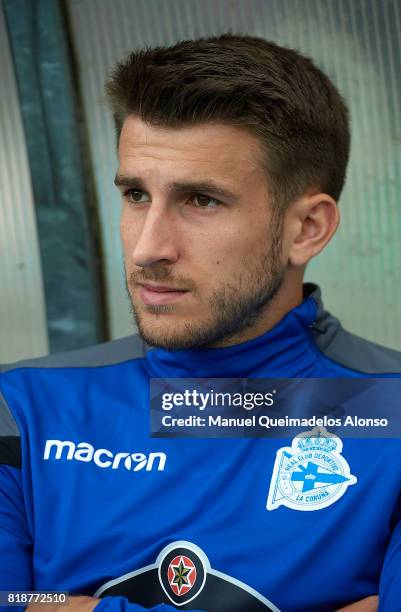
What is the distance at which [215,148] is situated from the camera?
152 cm

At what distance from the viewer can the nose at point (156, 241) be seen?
1.48 m

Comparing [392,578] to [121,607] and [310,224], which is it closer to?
[121,607]

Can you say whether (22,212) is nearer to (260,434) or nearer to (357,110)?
(357,110)

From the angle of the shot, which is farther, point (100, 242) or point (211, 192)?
point (100, 242)

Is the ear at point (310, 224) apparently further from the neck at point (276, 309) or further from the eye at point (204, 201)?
the eye at point (204, 201)

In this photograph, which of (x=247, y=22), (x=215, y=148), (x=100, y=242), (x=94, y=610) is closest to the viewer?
(x=94, y=610)

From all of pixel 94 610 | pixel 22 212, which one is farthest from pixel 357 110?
pixel 94 610

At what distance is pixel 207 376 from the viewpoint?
163cm

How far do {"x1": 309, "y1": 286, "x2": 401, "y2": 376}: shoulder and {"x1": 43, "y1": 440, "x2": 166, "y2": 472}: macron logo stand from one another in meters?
0.37

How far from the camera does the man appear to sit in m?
1.45

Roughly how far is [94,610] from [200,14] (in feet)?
5.07

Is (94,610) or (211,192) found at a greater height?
(211,192)

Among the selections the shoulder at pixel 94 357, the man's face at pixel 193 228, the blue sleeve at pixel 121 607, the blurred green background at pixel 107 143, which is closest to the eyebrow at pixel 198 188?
the man's face at pixel 193 228

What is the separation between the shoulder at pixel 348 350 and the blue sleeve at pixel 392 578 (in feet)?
1.07
